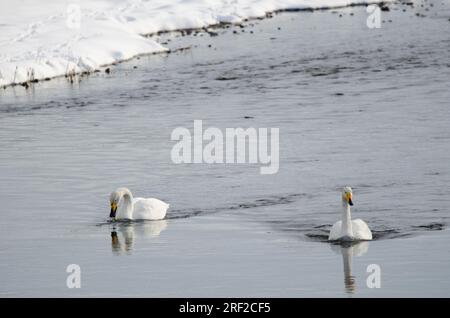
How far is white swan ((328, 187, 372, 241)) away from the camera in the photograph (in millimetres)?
19391

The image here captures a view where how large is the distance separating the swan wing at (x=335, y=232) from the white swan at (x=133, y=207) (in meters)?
3.53

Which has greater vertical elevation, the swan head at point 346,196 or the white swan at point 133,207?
the white swan at point 133,207

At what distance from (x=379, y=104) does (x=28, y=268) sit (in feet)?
58.5

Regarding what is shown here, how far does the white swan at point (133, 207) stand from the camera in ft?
70.7

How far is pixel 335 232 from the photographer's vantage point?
64.5 feet

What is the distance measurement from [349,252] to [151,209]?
14.2ft

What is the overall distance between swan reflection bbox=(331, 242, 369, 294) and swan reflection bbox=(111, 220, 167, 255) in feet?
11.3

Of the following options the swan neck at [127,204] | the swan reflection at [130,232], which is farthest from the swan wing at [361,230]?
the swan neck at [127,204]

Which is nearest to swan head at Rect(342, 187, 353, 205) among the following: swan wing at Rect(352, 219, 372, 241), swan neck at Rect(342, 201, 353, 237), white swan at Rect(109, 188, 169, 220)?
swan neck at Rect(342, 201, 353, 237)

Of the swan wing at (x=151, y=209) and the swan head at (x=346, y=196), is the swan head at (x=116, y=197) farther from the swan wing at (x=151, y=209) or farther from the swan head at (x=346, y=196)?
the swan head at (x=346, y=196)

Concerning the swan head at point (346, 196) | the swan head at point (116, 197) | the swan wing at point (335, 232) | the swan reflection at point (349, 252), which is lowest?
the swan reflection at point (349, 252)

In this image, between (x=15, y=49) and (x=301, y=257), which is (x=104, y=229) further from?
(x=15, y=49)

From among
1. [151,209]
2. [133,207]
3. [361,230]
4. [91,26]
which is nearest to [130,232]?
[151,209]

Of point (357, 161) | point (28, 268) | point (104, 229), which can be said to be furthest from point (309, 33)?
point (28, 268)
